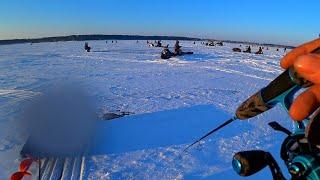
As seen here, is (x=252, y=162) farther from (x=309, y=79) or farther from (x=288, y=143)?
(x=309, y=79)

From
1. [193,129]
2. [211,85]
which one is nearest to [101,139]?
[193,129]

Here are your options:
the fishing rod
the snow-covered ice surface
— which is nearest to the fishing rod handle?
the fishing rod

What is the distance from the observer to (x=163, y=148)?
609 centimetres

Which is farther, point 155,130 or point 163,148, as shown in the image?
point 155,130

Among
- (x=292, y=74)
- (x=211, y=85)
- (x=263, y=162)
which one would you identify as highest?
(x=292, y=74)

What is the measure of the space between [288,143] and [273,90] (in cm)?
26

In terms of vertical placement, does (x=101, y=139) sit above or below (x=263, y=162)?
below

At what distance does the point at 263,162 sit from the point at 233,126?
20.1 ft

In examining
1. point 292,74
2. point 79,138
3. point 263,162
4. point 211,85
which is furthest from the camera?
point 211,85

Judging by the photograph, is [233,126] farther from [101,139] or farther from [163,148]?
[101,139]

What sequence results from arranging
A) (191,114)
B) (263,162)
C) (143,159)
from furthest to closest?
(191,114) < (143,159) < (263,162)

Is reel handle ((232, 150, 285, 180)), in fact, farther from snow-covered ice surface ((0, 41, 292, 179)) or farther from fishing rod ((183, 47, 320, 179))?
snow-covered ice surface ((0, 41, 292, 179))

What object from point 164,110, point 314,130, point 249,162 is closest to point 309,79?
point 314,130

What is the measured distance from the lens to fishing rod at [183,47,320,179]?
1197 millimetres
